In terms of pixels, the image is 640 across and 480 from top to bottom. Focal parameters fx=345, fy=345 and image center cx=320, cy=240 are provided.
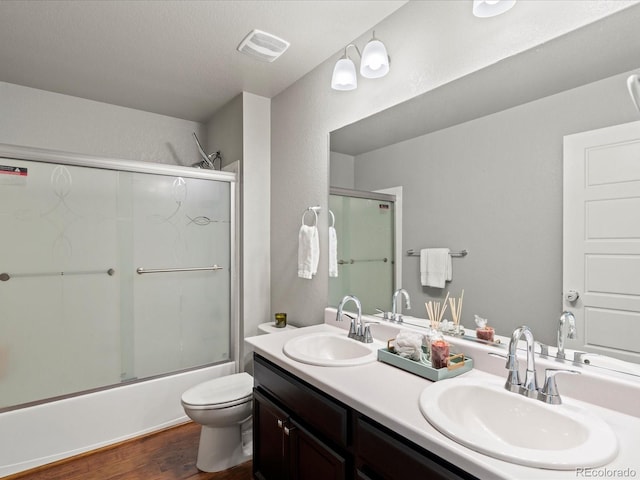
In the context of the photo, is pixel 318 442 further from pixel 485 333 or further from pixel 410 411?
pixel 485 333

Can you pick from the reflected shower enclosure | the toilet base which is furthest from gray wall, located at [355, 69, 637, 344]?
the reflected shower enclosure

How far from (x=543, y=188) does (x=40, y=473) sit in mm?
2859

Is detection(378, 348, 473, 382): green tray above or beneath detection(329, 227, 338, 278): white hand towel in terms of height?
beneath

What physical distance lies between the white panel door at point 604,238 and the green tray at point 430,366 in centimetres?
34

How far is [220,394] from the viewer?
1978mm

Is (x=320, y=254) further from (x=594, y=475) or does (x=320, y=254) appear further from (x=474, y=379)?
(x=594, y=475)

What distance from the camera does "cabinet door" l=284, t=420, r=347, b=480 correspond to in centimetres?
116

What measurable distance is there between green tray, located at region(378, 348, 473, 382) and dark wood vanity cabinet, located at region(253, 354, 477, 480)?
0.29 metres

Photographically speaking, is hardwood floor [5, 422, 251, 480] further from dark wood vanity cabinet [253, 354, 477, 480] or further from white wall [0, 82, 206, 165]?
white wall [0, 82, 206, 165]

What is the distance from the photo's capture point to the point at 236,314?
2.73m

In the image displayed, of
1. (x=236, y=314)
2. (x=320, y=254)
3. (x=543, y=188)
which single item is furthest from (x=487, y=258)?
(x=236, y=314)

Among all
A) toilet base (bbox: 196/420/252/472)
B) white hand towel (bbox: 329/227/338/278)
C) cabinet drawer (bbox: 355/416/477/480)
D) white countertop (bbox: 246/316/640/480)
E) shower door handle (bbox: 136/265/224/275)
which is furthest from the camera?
shower door handle (bbox: 136/265/224/275)

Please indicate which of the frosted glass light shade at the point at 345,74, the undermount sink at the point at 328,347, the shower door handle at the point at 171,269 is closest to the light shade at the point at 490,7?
the frosted glass light shade at the point at 345,74

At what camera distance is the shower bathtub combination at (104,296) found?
1.96 m
